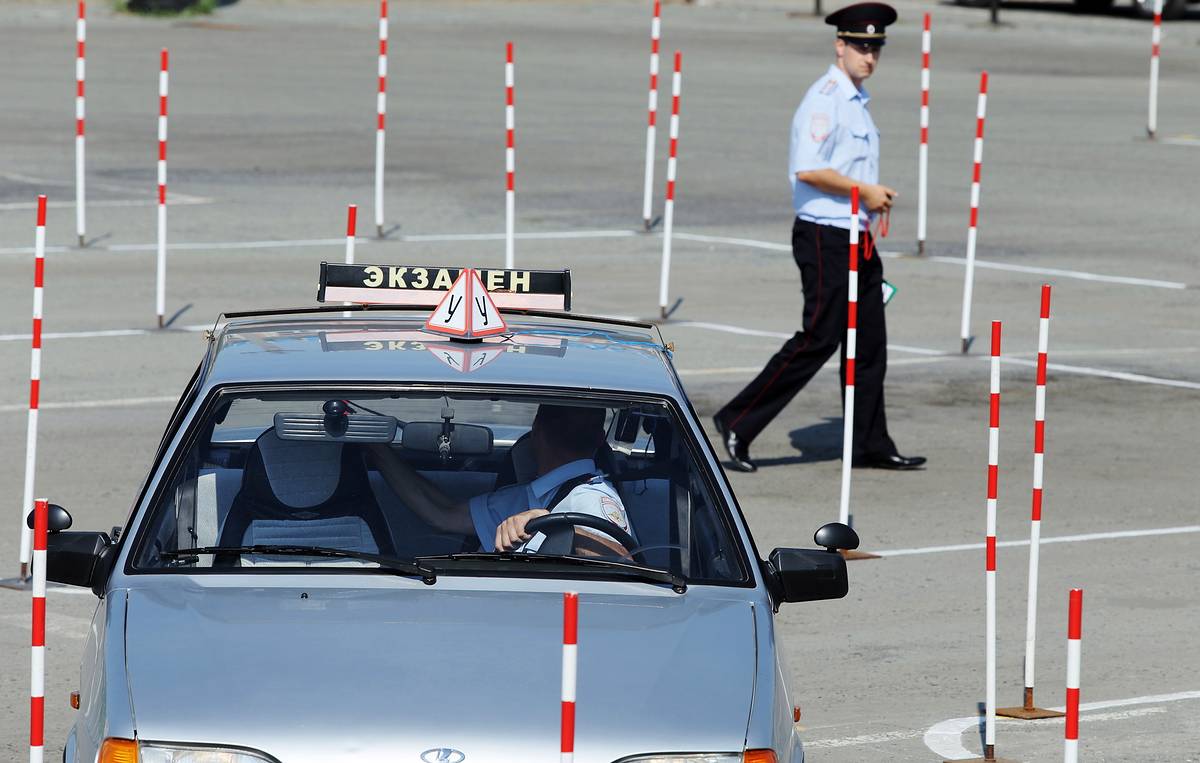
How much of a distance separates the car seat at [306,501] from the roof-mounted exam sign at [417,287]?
0.91m

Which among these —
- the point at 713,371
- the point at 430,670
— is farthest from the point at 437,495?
the point at 713,371

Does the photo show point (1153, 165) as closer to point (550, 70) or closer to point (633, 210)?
point (633, 210)

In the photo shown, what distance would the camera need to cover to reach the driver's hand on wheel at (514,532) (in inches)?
217

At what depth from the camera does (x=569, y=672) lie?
157 inches

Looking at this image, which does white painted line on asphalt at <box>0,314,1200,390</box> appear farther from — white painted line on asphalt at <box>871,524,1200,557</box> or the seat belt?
the seat belt

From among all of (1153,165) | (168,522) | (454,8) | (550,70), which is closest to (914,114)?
(1153,165)

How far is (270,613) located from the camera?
4871 millimetres

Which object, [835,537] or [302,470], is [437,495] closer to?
[302,470]

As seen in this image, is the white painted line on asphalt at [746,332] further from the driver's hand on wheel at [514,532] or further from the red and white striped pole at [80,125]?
the driver's hand on wheel at [514,532]

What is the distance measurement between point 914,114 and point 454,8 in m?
20.5

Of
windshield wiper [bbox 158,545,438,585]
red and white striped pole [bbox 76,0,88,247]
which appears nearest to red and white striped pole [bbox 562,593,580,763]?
windshield wiper [bbox 158,545,438,585]

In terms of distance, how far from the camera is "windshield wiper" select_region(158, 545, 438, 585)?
515 cm

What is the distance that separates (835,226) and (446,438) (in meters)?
4.93

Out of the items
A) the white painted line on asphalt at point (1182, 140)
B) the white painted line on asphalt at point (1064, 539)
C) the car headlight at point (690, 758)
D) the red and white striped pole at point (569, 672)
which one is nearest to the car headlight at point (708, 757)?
the car headlight at point (690, 758)
